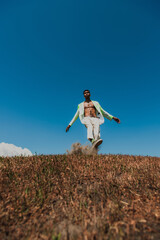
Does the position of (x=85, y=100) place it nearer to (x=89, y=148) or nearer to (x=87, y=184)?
(x=89, y=148)

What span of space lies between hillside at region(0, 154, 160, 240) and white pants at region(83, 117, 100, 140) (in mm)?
2824

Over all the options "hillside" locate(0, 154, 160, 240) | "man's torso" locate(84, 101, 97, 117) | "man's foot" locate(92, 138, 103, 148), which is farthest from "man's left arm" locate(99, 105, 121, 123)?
"hillside" locate(0, 154, 160, 240)

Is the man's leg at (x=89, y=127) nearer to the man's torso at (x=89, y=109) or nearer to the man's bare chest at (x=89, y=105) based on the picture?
the man's torso at (x=89, y=109)

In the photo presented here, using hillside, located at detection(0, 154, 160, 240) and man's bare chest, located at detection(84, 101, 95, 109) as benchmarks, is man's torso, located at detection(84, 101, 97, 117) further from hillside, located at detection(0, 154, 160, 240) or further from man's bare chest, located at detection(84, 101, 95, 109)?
hillside, located at detection(0, 154, 160, 240)

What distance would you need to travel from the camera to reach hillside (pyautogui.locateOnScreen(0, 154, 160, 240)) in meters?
2.20

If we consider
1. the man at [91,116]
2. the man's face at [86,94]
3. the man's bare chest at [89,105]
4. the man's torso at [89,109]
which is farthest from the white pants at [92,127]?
the man's face at [86,94]

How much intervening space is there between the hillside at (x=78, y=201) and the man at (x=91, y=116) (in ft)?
9.59

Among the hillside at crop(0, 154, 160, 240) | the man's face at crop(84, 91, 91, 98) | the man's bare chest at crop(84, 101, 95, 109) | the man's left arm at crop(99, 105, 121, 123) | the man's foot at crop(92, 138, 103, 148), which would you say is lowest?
the hillside at crop(0, 154, 160, 240)

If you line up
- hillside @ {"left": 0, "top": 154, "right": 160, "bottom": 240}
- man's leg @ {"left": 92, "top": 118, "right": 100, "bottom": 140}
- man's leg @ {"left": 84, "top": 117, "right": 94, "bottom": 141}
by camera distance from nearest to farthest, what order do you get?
hillside @ {"left": 0, "top": 154, "right": 160, "bottom": 240}, man's leg @ {"left": 84, "top": 117, "right": 94, "bottom": 141}, man's leg @ {"left": 92, "top": 118, "right": 100, "bottom": 140}

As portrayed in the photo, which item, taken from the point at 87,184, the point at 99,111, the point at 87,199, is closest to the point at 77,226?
the point at 87,199

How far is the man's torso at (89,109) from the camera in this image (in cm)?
817

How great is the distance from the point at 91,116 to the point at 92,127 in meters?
0.64

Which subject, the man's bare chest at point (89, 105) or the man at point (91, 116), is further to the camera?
the man's bare chest at point (89, 105)

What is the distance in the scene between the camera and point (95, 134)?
24.9 ft
